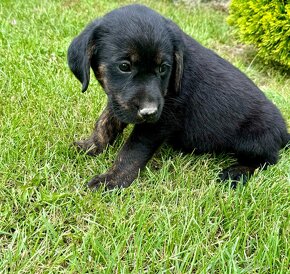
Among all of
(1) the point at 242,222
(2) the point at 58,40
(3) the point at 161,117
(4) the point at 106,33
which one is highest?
(4) the point at 106,33

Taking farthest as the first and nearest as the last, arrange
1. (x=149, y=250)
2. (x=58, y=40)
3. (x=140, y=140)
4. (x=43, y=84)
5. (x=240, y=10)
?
1. (x=240, y=10)
2. (x=58, y=40)
3. (x=43, y=84)
4. (x=140, y=140)
5. (x=149, y=250)

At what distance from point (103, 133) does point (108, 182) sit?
0.65 m

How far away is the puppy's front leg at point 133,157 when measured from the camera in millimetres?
3264

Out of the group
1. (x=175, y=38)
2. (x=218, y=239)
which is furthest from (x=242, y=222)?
(x=175, y=38)

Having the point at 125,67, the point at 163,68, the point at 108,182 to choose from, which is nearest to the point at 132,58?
the point at 125,67

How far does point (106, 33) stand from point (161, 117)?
0.76 metres

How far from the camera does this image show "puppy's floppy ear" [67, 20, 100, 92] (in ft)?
10.1

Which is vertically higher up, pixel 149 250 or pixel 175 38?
pixel 175 38

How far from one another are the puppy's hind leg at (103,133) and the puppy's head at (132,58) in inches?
20.4

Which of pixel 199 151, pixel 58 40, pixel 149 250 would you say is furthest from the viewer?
pixel 58 40

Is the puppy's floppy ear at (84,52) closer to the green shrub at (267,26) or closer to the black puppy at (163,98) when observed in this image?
the black puppy at (163,98)

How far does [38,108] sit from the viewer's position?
13.4 feet

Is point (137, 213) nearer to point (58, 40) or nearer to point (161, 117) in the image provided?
point (161, 117)

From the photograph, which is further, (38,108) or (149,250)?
(38,108)
